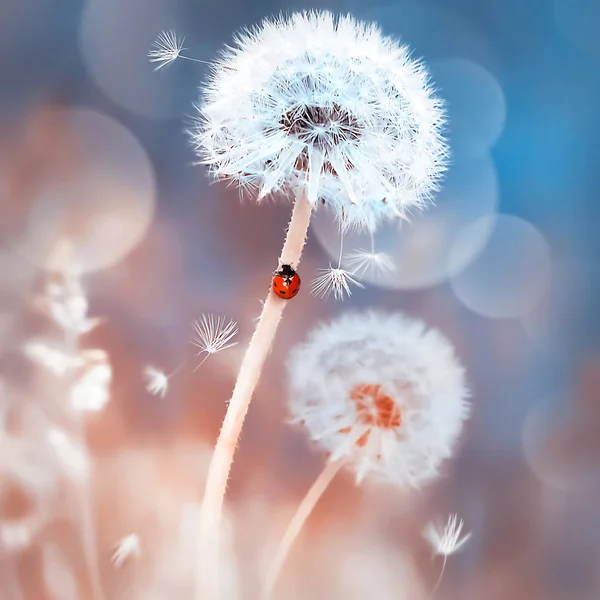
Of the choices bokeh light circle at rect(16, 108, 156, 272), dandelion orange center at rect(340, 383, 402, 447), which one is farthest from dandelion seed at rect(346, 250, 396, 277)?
bokeh light circle at rect(16, 108, 156, 272)

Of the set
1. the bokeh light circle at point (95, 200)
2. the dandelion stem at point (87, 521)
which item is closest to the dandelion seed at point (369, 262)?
the bokeh light circle at point (95, 200)

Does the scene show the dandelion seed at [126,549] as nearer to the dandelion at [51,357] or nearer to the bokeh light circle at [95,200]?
the dandelion at [51,357]

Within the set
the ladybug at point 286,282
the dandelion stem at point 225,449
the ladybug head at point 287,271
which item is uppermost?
the ladybug head at point 287,271

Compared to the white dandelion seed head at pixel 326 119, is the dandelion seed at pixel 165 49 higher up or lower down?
higher up

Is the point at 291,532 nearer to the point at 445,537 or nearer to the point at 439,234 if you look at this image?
the point at 445,537

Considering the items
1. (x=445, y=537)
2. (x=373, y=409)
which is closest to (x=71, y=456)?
(x=373, y=409)

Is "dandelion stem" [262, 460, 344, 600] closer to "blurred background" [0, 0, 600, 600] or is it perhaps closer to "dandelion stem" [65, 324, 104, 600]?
"blurred background" [0, 0, 600, 600]
